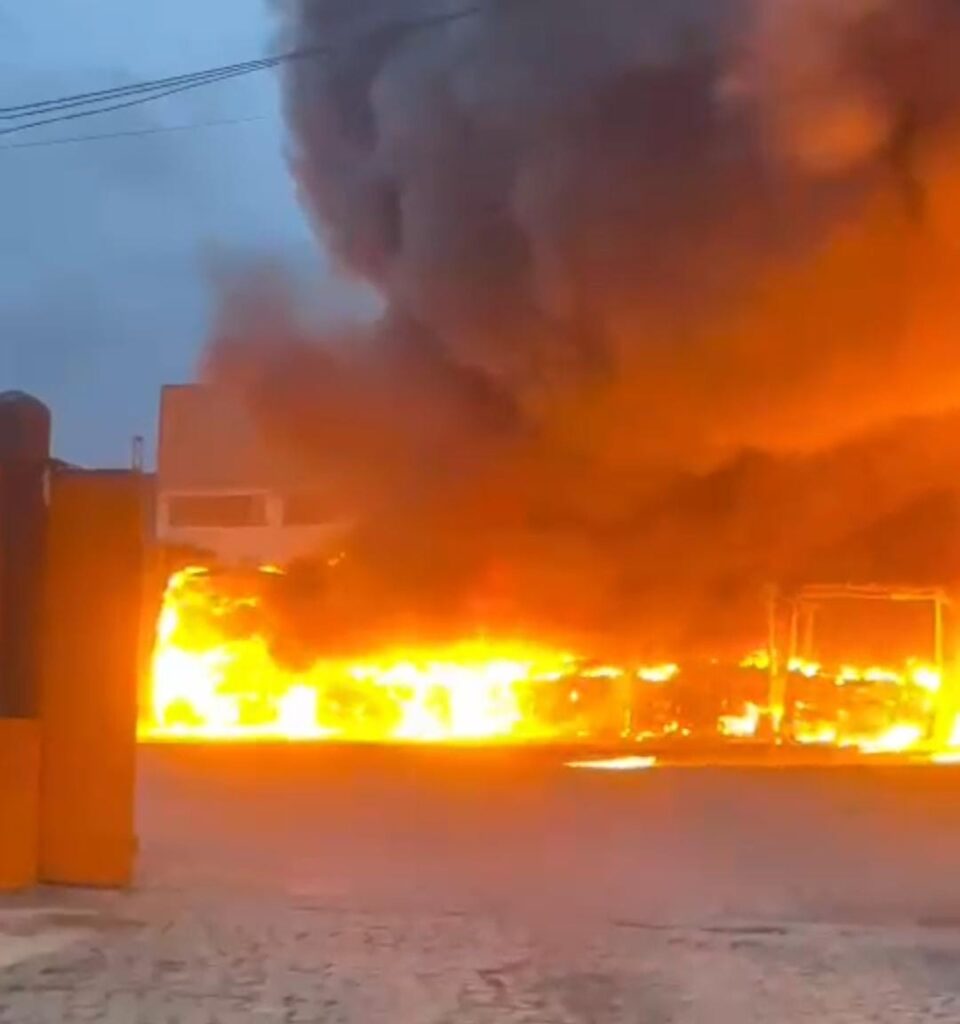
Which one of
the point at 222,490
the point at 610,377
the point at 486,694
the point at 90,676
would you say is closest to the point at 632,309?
the point at 610,377

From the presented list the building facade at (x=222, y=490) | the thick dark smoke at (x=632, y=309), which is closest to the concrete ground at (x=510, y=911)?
the thick dark smoke at (x=632, y=309)

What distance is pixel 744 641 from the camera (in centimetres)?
2803

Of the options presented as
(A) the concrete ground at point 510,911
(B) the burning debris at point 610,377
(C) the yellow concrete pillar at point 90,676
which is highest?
(B) the burning debris at point 610,377

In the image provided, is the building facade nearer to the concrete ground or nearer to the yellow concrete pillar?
the concrete ground

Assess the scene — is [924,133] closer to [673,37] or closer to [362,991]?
[673,37]

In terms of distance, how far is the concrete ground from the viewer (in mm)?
Answer: 8461

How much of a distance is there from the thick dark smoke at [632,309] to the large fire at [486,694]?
2.64 feet

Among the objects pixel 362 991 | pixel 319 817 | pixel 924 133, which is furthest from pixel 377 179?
pixel 362 991

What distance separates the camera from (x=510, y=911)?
35.7 feet

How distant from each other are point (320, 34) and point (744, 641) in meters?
10.0

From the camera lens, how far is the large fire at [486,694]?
26109mm

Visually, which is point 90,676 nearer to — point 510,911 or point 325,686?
point 510,911

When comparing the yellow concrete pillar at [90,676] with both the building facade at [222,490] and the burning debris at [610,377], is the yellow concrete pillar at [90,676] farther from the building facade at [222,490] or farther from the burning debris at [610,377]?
the building facade at [222,490]

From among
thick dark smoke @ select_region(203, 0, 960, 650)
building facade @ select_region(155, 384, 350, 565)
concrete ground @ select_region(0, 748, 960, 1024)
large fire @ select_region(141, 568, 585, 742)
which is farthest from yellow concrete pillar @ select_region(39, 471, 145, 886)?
building facade @ select_region(155, 384, 350, 565)
